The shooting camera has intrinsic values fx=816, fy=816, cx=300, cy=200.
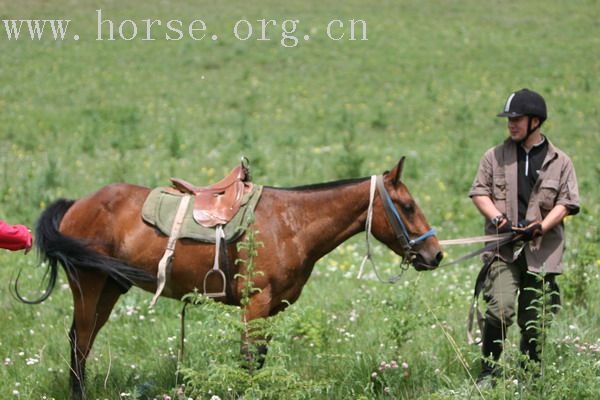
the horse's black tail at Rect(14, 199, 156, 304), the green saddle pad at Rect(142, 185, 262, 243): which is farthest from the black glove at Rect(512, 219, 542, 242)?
the horse's black tail at Rect(14, 199, 156, 304)

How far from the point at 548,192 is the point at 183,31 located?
23195 mm

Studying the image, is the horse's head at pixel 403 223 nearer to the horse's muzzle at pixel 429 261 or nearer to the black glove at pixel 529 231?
the horse's muzzle at pixel 429 261

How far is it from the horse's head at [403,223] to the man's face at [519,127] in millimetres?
870

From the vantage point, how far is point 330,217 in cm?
582

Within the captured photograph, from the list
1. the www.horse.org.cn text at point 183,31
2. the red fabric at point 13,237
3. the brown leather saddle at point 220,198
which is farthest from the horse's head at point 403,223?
the www.horse.org.cn text at point 183,31

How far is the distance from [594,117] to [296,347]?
1401 centimetres

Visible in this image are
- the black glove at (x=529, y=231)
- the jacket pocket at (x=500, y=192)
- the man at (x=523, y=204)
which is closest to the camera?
the black glove at (x=529, y=231)

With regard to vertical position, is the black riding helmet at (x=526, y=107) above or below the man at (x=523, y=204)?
above

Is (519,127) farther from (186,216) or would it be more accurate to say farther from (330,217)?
(186,216)

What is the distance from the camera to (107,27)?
27688 mm

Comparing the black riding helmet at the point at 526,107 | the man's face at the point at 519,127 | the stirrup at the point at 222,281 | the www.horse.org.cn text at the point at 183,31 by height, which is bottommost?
the stirrup at the point at 222,281

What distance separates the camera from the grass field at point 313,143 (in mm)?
6137

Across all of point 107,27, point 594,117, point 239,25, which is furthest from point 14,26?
point 594,117

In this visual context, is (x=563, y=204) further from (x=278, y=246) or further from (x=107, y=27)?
(x=107, y=27)
